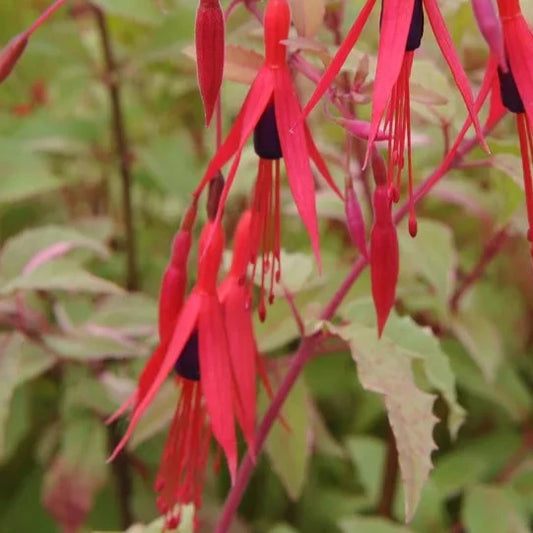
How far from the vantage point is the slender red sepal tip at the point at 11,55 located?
0.63m

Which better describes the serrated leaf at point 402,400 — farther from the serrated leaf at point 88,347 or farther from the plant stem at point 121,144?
the plant stem at point 121,144

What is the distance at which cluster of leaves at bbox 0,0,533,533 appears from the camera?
0.77 m

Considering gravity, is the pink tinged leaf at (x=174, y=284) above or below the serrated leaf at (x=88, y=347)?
above

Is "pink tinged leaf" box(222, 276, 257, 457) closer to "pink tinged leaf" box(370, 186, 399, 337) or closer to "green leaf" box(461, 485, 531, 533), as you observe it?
"pink tinged leaf" box(370, 186, 399, 337)

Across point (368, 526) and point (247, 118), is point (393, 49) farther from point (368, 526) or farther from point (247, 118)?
point (368, 526)

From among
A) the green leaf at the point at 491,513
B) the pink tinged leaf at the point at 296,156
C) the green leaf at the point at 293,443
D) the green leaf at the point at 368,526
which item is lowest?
the green leaf at the point at 491,513

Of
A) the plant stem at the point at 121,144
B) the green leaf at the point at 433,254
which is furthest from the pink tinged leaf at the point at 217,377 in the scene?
the plant stem at the point at 121,144

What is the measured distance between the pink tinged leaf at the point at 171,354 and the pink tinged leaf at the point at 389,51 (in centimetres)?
19

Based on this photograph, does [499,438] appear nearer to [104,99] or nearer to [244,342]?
[244,342]

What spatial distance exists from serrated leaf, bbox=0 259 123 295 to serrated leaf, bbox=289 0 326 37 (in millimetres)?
270

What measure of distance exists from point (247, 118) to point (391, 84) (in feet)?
0.36

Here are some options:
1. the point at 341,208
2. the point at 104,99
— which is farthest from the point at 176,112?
the point at 341,208

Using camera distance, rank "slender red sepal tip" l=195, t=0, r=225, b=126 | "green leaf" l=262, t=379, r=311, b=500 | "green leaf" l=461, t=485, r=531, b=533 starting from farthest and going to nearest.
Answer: "green leaf" l=461, t=485, r=531, b=533 < "green leaf" l=262, t=379, r=311, b=500 < "slender red sepal tip" l=195, t=0, r=225, b=126

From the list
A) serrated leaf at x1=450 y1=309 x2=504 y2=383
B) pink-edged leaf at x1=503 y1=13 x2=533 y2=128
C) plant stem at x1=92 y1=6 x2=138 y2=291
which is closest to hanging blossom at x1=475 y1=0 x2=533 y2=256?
pink-edged leaf at x1=503 y1=13 x2=533 y2=128
